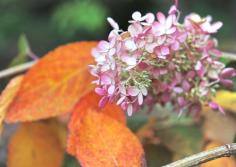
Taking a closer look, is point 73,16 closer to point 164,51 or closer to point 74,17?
point 74,17

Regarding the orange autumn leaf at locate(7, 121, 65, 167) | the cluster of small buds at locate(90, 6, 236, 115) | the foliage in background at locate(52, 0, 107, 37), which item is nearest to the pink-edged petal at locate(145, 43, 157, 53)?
the cluster of small buds at locate(90, 6, 236, 115)

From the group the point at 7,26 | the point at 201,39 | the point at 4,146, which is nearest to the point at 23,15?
the point at 7,26

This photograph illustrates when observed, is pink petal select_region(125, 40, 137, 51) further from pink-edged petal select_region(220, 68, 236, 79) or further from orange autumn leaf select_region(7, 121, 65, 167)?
orange autumn leaf select_region(7, 121, 65, 167)

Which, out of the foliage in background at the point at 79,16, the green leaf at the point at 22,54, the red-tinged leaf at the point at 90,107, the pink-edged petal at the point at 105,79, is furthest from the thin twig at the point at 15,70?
the foliage in background at the point at 79,16

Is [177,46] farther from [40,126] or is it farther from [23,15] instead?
[23,15]

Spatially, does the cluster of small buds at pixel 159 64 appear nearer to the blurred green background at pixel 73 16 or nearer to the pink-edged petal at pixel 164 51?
the pink-edged petal at pixel 164 51
